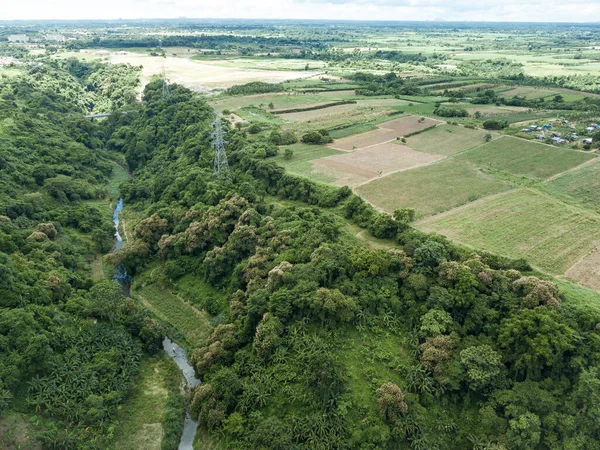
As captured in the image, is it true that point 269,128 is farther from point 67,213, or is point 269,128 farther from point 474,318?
point 474,318

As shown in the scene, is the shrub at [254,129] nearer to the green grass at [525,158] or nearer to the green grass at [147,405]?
the green grass at [525,158]

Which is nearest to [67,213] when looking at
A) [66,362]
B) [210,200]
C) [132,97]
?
[210,200]

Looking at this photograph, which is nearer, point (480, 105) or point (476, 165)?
point (476, 165)

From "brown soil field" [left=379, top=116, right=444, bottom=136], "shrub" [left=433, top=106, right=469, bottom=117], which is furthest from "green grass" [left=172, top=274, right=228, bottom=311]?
"shrub" [left=433, top=106, right=469, bottom=117]

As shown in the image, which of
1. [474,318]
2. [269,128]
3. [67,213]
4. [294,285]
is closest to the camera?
[474,318]

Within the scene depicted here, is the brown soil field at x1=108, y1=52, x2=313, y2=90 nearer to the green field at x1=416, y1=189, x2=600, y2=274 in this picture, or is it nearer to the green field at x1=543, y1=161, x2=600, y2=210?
the green field at x1=416, y1=189, x2=600, y2=274

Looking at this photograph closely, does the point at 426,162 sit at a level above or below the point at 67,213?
above

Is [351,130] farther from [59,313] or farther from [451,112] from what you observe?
[59,313]

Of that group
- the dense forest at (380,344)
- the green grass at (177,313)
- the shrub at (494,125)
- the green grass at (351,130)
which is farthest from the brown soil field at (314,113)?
the green grass at (177,313)
